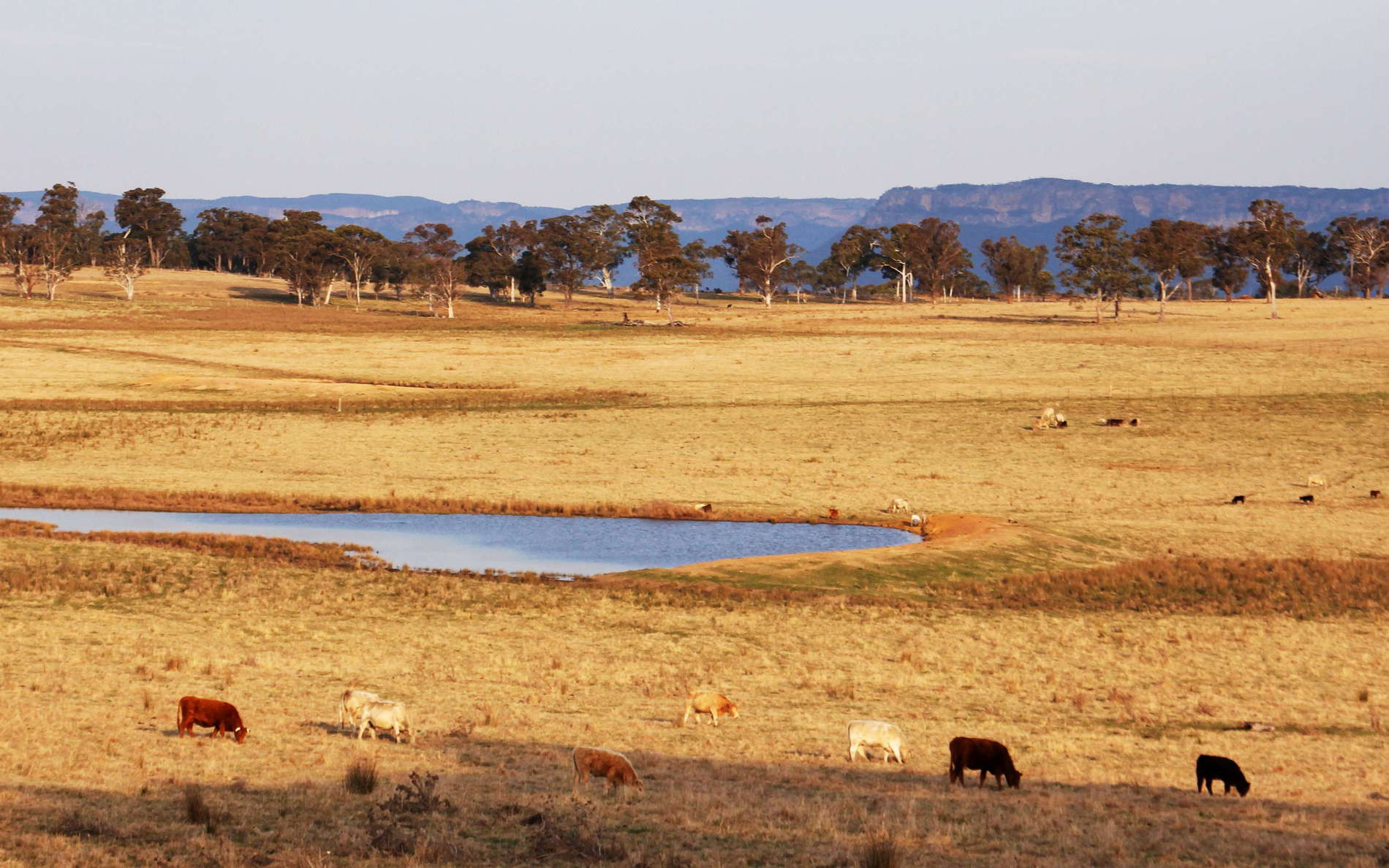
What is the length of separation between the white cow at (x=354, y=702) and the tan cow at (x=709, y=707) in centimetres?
487

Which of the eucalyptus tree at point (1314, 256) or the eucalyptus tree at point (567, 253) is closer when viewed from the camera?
the eucalyptus tree at point (567, 253)

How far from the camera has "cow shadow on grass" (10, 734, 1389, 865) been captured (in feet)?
40.6

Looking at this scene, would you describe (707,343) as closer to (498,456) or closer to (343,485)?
(498,456)

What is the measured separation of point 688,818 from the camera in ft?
45.5

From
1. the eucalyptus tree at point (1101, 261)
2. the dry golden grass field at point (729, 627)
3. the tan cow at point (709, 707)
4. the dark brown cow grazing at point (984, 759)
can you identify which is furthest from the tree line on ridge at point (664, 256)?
the dark brown cow grazing at point (984, 759)

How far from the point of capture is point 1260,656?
87.1ft

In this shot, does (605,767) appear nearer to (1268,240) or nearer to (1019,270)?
(1268,240)

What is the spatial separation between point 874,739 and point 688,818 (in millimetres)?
4876

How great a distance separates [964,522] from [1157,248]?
9588 cm

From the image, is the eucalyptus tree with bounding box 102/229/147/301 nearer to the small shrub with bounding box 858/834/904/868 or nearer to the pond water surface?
the pond water surface

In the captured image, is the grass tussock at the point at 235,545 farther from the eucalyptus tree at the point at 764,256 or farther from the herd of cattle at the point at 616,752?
the eucalyptus tree at the point at 764,256

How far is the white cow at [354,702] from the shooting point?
1803cm

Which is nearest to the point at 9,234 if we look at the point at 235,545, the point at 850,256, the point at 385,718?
the point at 850,256

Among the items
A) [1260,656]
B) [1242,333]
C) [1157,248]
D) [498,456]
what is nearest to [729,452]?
[498,456]
